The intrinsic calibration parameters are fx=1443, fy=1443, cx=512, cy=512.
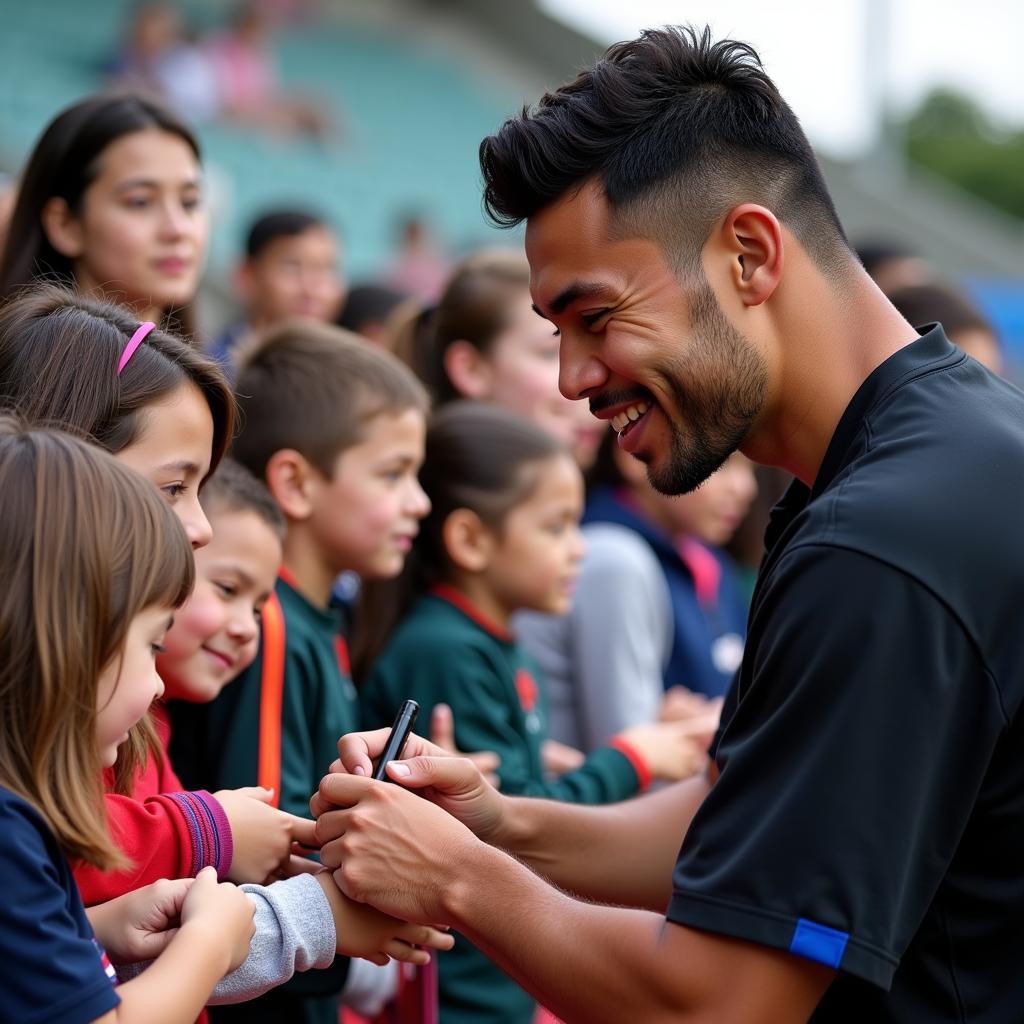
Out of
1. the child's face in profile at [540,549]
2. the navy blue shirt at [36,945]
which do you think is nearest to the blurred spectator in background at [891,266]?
the child's face in profile at [540,549]

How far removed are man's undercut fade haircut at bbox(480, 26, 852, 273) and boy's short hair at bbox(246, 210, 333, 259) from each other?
4.44 meters

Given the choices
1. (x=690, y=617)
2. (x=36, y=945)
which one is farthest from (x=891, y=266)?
(x=36, y=945)

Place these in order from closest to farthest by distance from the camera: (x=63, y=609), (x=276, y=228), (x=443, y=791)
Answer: (x=63, y=609)
(x=443, y=791)
(x=276, y=228)

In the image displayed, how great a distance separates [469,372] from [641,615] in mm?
1069

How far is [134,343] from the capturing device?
257cm

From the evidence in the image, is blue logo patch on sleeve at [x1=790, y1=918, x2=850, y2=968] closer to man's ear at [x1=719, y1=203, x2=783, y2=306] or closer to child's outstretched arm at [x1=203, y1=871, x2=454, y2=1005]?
child's outstretched arm at [x1=203, y1=871, x2=454, y2=1005]

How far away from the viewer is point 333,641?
344 cm

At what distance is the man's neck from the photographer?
2.48 metres

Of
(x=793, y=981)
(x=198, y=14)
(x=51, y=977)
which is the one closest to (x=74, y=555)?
(x=51, y=977)

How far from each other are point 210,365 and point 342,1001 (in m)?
1.66

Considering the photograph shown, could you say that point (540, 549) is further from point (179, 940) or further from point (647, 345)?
point (179, 940)

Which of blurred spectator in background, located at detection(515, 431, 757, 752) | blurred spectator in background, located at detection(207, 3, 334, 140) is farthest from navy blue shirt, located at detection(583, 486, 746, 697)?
blurred spectator in background, located at detection(207, 3, 334, 140)

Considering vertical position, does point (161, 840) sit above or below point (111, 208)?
below

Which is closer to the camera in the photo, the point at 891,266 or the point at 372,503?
the point at 372,503
